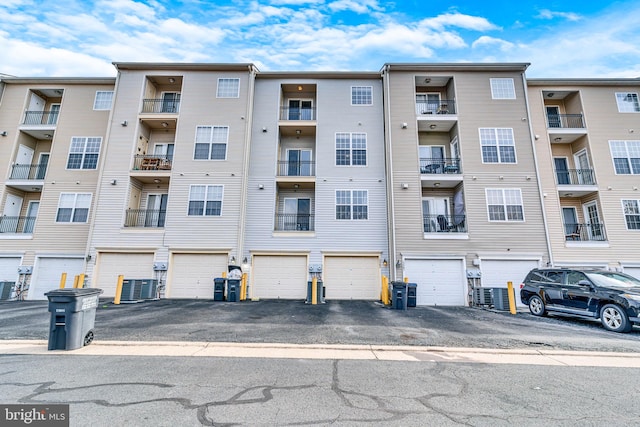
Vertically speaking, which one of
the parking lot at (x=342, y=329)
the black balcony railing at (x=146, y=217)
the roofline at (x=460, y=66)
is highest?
the roofline at (x=460, y=66)

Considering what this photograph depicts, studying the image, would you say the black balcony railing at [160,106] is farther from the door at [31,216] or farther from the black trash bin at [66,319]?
the black trash bin at [66,319]

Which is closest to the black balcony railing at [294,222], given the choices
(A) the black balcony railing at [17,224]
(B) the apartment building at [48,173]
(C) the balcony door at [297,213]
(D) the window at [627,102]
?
(C) the balcony door at [297,213]

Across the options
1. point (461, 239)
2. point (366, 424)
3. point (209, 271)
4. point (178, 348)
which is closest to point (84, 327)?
point (178, 348)

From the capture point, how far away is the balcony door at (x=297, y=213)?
1566 cm

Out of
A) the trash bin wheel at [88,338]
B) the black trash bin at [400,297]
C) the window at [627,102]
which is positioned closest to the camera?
the trash bin wheel at [88,338]

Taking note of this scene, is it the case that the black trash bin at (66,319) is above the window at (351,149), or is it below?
below

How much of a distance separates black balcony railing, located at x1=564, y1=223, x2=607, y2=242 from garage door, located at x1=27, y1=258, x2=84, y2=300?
1026 inches

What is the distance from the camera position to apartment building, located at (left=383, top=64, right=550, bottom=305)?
45.8 ft

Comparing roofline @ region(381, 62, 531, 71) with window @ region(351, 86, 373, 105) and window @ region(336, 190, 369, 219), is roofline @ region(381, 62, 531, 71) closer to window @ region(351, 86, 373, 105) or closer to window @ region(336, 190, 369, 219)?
window @ region(351, 86, 373, 105)

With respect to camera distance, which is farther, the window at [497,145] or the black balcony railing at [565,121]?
the black balcony railing at [565,121]

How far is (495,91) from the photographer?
1581 centimetres

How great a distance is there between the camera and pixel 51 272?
48.8 ft

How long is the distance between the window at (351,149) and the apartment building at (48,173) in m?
13.2

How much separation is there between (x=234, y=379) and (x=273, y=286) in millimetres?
10605
